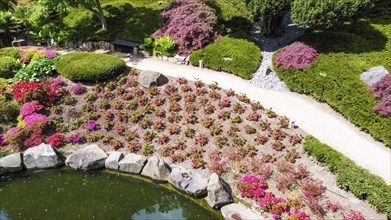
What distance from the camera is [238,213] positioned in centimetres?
1365

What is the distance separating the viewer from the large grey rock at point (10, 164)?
54.1ft

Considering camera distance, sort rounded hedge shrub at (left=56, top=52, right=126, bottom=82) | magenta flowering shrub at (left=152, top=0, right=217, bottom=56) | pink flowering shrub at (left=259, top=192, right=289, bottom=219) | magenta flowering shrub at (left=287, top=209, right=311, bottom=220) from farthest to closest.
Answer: magenta flowering shrub at (left=152, top=0, right=217, bottom=56) → rounded hedge shrub at (left=56, top=52, right=126, bottom=82) → pink flowering shrub at (left=259, top=192, right=289, bottom=219) → magenta flowering shrub at (left=287, top=209, right=311, bottom=220)

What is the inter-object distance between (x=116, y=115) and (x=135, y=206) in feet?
20.2

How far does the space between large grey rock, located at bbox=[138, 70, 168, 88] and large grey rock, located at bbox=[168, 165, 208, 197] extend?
22.1 ft

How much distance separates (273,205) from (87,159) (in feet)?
29.0

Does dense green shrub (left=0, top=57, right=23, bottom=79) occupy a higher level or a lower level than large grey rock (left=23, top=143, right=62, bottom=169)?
higher

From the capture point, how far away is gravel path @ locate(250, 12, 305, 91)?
2078 centimetres

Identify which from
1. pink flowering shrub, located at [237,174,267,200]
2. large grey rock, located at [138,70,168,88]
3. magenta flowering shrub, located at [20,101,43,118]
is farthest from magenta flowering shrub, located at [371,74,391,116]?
magenta flowering shrub, located at [20,101,43,118]

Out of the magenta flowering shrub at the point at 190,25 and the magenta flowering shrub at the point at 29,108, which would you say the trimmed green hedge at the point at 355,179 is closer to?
the magenta flowering shrub at the point at 190,25

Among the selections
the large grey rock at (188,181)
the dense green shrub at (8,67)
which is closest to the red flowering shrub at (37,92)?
the dense green shrub at (8,67)

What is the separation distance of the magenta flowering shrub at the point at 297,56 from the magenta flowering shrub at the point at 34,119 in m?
13.8

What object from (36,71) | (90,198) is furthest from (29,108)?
(90,198)

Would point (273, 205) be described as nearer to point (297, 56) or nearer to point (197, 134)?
point (197, 134)

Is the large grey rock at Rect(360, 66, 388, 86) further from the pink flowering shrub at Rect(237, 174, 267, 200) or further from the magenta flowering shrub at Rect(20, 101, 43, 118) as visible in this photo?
the magenta flowering shrub at Rect(20, 101, 43, 118)
